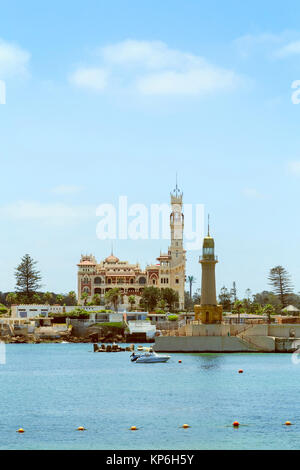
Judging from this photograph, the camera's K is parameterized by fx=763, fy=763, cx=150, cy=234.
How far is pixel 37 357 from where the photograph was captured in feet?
352

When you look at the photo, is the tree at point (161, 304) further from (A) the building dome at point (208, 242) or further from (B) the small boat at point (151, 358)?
(B) the small boat at point (151, 358)

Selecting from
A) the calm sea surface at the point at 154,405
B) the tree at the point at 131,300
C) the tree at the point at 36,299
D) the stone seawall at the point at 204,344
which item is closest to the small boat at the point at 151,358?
the calm sea surface at the point at 154,405

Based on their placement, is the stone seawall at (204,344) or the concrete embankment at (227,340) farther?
the concrete embankment at (227,340)

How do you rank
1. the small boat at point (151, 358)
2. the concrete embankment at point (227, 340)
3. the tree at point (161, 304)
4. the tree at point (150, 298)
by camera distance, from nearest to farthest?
the small boat at point (151, 358) → the concrete embankment at point (227, 340) → the tree at point (150, 298) → the tree at point (161, 304)

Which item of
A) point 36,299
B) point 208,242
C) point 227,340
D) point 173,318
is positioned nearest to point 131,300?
point 36,299

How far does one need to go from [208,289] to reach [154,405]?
48224 mm

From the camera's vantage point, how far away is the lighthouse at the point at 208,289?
96875 mm

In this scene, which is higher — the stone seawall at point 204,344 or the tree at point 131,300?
the tree at point 131,300

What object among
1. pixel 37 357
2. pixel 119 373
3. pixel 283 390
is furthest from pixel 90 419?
pixel 37 357

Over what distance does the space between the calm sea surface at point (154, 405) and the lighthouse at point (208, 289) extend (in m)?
12.8

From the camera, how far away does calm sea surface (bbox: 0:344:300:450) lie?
38.0 metres

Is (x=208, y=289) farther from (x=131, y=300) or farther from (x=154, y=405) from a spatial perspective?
(x=131, y=300)
